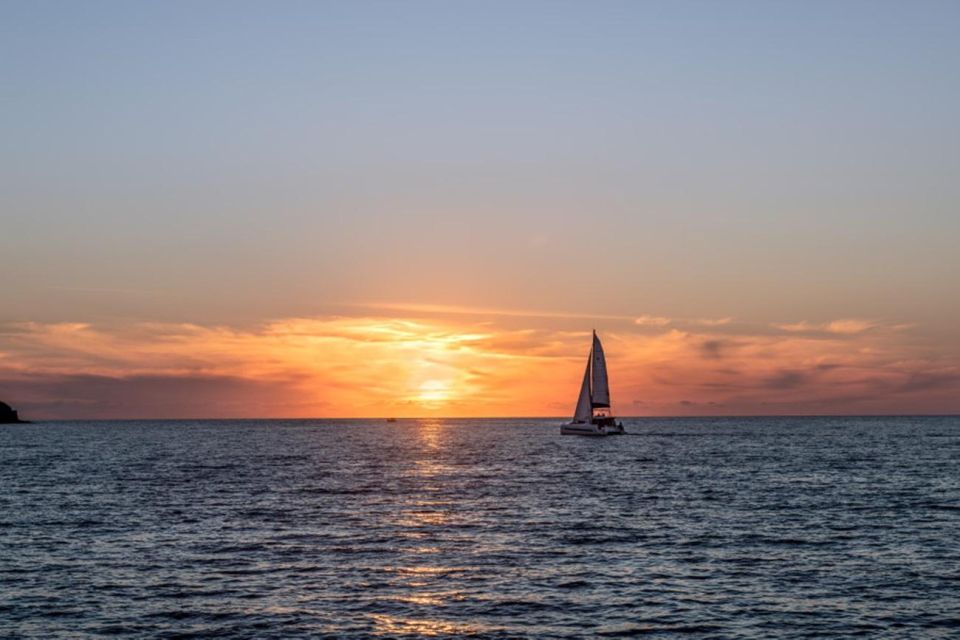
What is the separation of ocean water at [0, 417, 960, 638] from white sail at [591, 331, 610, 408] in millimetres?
91341

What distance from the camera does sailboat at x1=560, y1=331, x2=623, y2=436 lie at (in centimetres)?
17925

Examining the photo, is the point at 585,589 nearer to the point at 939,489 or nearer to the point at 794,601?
the point at 794,601

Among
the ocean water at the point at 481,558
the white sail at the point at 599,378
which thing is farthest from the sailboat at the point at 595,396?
the ocean water at the point at 481,558

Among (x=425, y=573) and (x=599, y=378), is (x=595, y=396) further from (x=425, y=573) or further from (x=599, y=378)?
(x=425, y=573)

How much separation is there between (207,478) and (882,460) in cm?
7926

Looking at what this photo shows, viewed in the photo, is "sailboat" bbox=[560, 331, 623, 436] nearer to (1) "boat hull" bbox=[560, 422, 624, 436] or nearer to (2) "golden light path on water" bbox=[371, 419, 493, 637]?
(1) "boat hull" bbox=[560, 422, 624, 436]

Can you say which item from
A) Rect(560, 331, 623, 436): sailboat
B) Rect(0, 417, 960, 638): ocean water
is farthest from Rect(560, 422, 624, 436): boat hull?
Rect(0, 417, 960, 638): ocean water

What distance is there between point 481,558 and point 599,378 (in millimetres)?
136102

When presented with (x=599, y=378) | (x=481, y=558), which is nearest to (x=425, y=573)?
(x=481, y=558)

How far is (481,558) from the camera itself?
1777 inches

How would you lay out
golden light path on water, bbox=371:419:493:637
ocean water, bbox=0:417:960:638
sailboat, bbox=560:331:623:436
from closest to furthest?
golden light path on water, bbox=371:419:493:637, ocean water, bbox=0:417:960:638, sailboat, bbox=560:331:623:436

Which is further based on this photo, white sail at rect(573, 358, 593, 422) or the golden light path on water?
white sail at rect(573, 358, 593, 422)

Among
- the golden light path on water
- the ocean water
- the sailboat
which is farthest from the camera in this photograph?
the sailboat

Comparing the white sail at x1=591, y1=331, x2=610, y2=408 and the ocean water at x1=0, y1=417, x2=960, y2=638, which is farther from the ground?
the white sail at x1=591, y1=331, x2=610, y2=408
